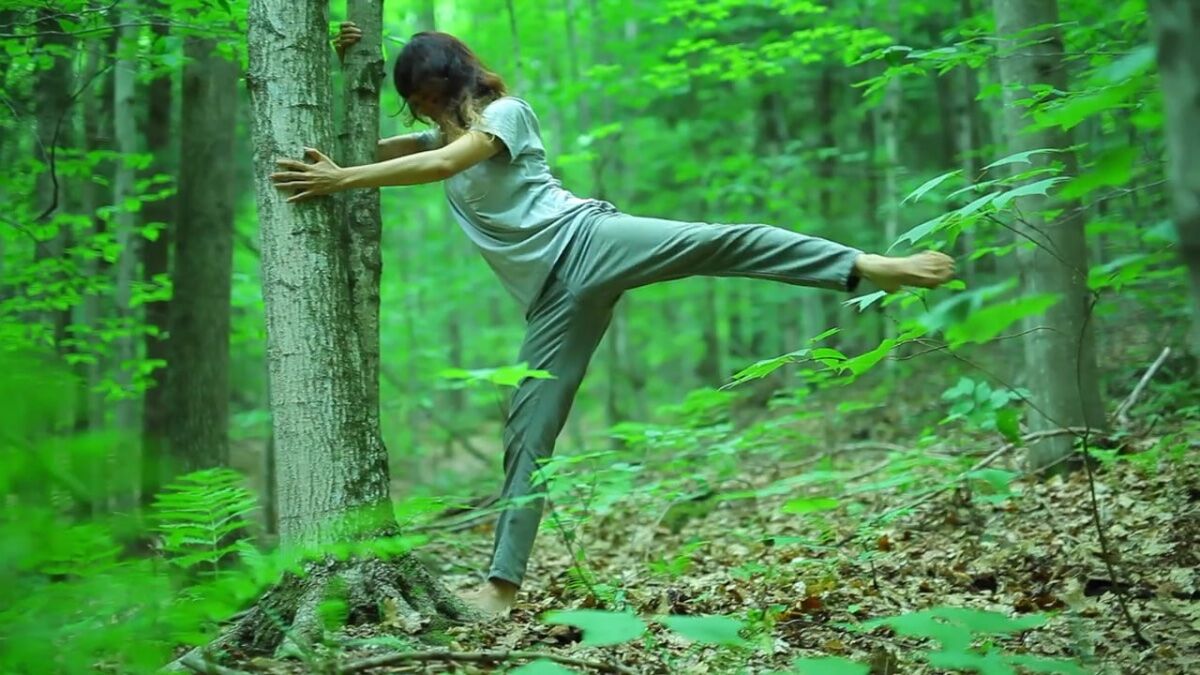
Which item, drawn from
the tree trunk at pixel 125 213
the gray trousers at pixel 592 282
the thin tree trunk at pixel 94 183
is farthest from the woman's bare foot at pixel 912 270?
the thin tree trunk at pixel 94 183

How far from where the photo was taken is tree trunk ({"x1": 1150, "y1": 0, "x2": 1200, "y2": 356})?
1816 millimetres

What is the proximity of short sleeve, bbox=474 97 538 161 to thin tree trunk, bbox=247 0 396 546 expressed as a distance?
64 centimetres

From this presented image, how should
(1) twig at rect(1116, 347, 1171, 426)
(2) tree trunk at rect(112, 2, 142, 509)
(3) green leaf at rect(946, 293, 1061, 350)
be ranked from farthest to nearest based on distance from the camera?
(2) tree trunk at rect(112, 2, 142, 509) < (1) twig at rect(1116, 347, 1171, 426) < (3) green leaf at rect(946, 293, 1061, 350)

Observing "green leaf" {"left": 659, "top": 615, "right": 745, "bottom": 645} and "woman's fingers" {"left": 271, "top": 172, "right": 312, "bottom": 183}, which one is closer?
"green leaf" {"left": 659, "top": 615, "right": 745, "bottom": 645}

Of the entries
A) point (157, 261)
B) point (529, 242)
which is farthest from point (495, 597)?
point (157, 261)

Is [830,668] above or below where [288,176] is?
below

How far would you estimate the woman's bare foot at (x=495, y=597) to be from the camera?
151 inches

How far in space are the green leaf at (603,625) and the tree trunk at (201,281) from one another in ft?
16.2

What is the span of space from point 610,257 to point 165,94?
17.0 feet

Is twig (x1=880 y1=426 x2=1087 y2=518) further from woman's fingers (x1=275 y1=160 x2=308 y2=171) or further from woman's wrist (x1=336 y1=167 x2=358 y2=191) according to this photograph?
woman's fingers (x1=275 y1=160 x2=308 y2=171)

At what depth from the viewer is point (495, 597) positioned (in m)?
3.90

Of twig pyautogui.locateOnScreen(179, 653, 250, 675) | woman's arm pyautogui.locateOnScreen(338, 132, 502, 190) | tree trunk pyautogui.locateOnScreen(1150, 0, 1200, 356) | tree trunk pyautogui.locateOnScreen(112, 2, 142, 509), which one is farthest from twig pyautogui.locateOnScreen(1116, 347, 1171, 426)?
tree trunk pyautogui.locateOnScreen(112, 2, 142, 509)

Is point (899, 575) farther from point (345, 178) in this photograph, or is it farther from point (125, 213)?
point (125, 213)

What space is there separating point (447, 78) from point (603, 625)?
2.61 meters
